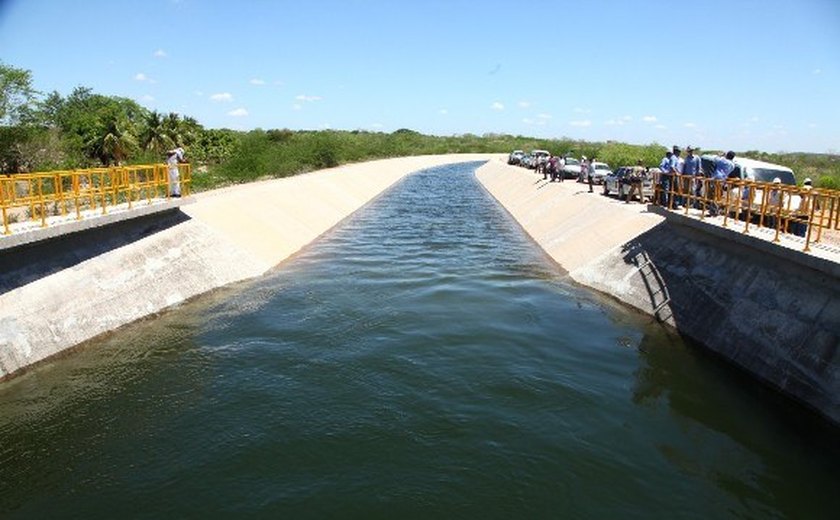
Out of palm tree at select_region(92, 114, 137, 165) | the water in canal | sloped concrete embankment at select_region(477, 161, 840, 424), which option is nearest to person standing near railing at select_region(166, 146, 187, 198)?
the water in canal

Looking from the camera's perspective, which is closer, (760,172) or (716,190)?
(716,190)

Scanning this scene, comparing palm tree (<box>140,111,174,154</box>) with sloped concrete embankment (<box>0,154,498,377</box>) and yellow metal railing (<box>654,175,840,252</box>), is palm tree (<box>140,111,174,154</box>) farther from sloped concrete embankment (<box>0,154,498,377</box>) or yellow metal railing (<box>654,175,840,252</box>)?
yellow metal railing (<box>654,175,840,252</box>)

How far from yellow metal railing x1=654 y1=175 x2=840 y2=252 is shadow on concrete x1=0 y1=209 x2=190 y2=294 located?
1601cm

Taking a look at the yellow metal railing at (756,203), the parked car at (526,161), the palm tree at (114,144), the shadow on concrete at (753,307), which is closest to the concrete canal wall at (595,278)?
the shadow on concrete at (753,307)

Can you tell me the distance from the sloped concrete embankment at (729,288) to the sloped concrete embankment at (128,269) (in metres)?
12.0

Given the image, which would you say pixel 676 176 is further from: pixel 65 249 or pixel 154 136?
pixel 154 136

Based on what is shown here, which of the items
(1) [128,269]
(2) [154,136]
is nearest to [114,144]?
(2) [154,136]

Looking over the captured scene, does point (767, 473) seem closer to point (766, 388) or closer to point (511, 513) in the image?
point (766, 388)

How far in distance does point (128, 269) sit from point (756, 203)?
1704 cm

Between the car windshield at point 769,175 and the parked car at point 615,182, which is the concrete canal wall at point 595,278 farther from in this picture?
the parked car at point 615,182

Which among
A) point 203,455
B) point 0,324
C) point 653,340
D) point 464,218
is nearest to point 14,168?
point 464,218

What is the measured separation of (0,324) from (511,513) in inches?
416

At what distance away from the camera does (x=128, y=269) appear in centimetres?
1594

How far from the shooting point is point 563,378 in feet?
40.1
